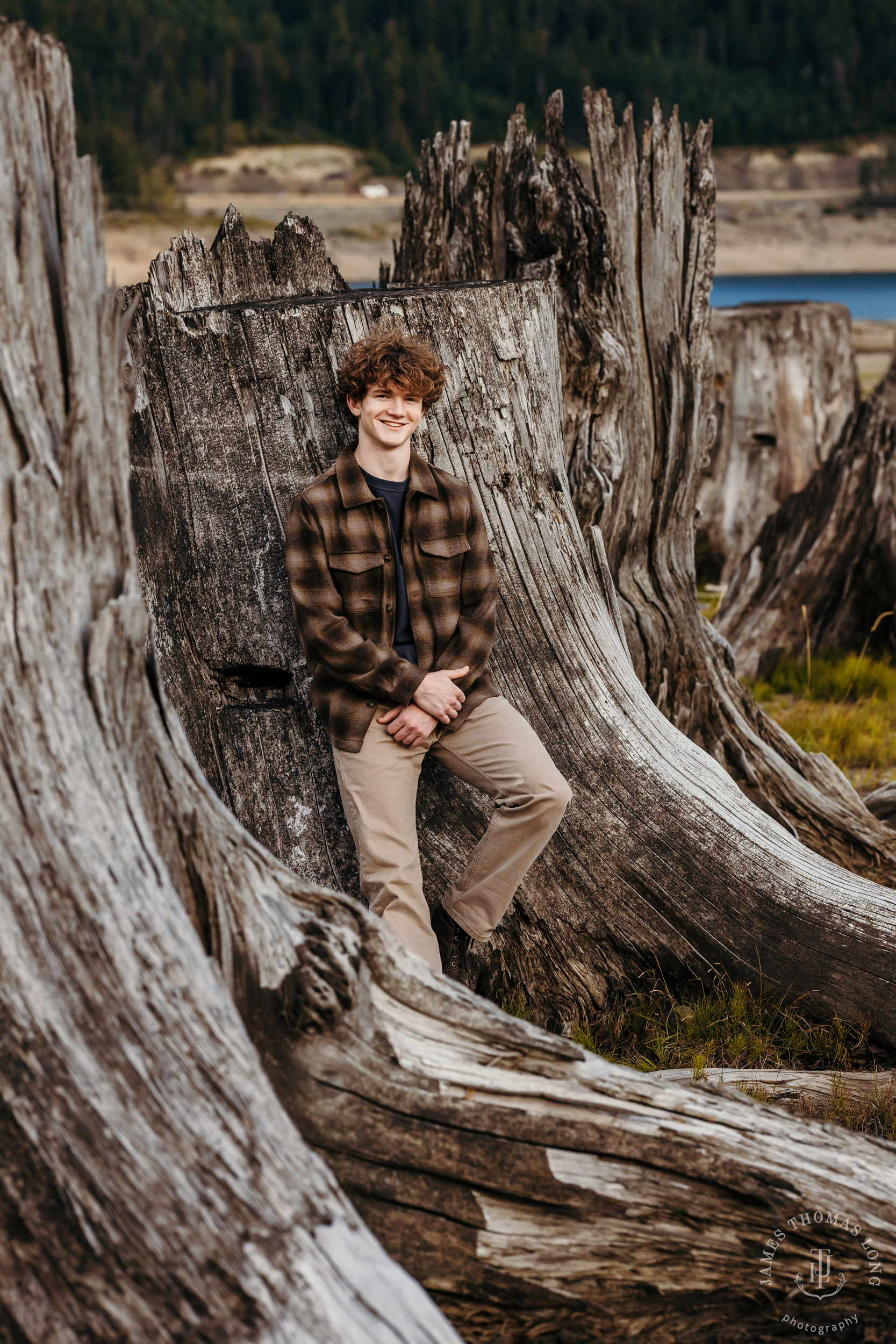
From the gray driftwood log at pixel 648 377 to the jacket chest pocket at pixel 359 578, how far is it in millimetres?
1551

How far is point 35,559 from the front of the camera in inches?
73.9

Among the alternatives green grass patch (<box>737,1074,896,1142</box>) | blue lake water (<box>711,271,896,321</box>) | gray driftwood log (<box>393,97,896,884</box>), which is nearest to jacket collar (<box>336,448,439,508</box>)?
gray driftwood log (<box>393,97,896,884</box>)

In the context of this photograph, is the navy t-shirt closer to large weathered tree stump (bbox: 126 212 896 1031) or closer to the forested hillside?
large weathered tree stump (bbox: 126 212 896 1031)

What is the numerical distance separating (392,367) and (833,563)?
15.8 feet

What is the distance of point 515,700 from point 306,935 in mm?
1413

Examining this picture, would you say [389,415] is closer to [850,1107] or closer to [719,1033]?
[719,1033]

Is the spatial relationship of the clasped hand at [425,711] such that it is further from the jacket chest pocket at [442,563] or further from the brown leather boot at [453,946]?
the brown leather boot at [453,946]

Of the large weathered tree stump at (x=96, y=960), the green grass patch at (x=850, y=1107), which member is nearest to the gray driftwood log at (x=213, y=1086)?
the large weathered tree stump at (x=96, y=960)

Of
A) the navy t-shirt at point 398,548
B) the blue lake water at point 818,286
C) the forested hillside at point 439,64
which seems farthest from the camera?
the forested hillside at point 439,64

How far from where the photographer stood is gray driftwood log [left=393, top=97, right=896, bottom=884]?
4.29 meters

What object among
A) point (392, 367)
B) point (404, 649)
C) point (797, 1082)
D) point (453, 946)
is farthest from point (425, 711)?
point (797, 1082)

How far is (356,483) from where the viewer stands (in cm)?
290

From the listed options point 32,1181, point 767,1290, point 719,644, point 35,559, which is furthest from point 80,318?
point 719,644

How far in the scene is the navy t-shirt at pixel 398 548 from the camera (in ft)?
9.68
